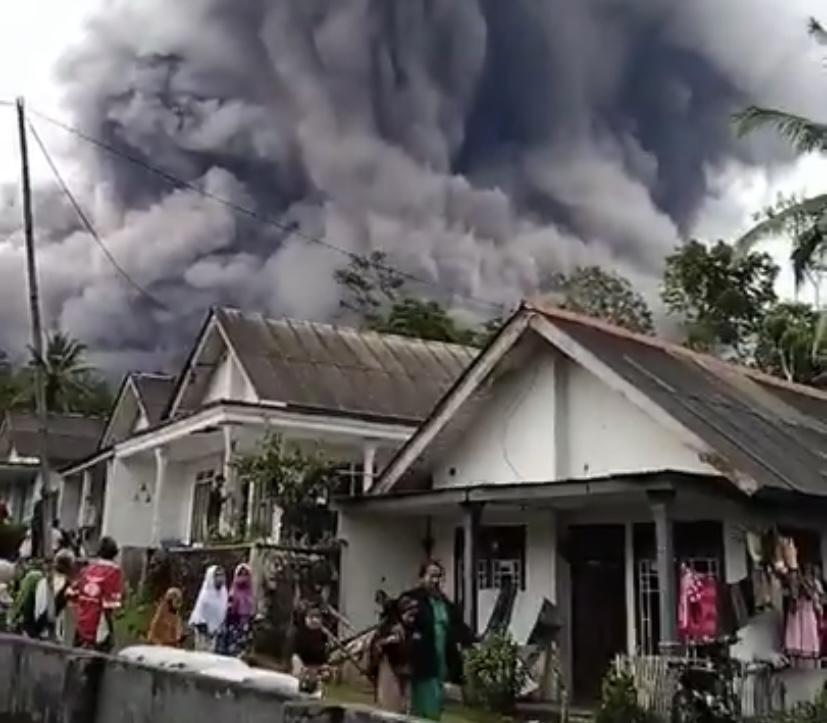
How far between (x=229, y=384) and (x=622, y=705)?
49.4ft

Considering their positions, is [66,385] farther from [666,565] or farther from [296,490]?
[666,565]

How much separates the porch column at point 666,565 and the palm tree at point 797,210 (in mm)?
7433

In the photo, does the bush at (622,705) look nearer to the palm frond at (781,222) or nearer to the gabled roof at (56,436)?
the palm frond at (781,222)

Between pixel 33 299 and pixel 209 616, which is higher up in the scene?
pixel 33 299

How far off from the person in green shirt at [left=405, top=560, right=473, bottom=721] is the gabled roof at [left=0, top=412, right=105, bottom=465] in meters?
32.0

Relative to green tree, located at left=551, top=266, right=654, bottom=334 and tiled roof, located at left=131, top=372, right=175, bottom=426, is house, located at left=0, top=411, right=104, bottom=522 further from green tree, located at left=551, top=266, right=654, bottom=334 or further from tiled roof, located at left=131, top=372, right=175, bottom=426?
green tree, located at left=551, top=266, right=654, bottom=334

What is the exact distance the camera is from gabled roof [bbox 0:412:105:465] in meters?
39.8

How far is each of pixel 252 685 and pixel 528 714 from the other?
24.8 ft

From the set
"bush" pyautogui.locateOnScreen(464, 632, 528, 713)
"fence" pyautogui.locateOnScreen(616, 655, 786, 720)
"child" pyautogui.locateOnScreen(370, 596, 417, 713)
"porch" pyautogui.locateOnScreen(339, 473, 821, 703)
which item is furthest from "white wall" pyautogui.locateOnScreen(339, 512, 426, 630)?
"child" pyautogui.locateOnScreen(370, 596, 417, 713)

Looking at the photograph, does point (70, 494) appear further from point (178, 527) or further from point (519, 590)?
point (519, 590)

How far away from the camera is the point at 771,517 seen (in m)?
13.4

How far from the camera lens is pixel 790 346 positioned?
2950 cm

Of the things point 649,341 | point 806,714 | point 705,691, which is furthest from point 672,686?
point 649,341

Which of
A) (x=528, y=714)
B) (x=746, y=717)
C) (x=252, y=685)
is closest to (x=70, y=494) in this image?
(x=528, y=714)
